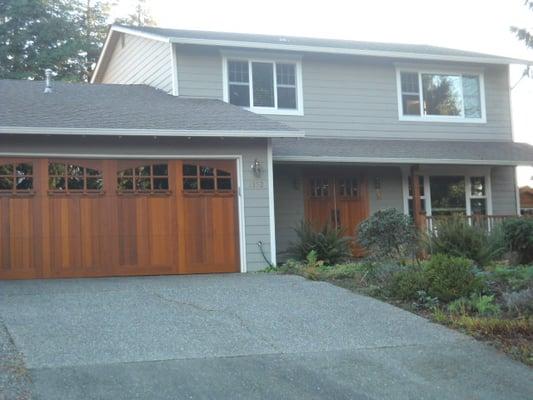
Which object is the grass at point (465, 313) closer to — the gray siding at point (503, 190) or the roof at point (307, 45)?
the roof at point (307, 45)

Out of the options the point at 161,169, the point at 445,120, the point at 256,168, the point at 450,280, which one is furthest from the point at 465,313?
the point at 445,120

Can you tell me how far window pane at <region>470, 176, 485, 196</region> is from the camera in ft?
62.6

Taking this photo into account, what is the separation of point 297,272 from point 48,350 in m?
6.76

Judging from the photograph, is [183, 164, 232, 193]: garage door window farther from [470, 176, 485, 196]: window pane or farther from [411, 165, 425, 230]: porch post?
[470, 176, 485, 196]: window pane

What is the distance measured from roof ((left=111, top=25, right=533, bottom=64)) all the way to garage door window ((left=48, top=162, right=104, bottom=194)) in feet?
14.5

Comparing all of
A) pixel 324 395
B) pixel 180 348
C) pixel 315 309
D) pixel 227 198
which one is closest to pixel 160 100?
pixel 227 198

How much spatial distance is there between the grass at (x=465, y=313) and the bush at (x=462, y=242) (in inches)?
24.6

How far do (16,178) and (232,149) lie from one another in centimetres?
421

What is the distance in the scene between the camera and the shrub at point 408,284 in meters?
10.4

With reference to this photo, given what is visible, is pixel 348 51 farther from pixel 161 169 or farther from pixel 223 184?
pixel 161 169

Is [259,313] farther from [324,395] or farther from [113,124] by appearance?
[113,124]

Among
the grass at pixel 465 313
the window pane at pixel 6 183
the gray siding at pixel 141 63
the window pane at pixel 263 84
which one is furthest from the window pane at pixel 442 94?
the window pane at pixel 6 183

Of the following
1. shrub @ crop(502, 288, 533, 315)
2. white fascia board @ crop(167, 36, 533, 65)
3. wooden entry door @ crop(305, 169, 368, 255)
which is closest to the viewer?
shrub @ crop(502, 288, 533, 315)

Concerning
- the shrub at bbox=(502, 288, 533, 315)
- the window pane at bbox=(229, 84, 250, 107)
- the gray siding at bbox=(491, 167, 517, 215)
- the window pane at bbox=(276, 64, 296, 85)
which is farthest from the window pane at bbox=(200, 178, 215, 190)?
the gray siding at bbox=(491, 167, 517, 215)
